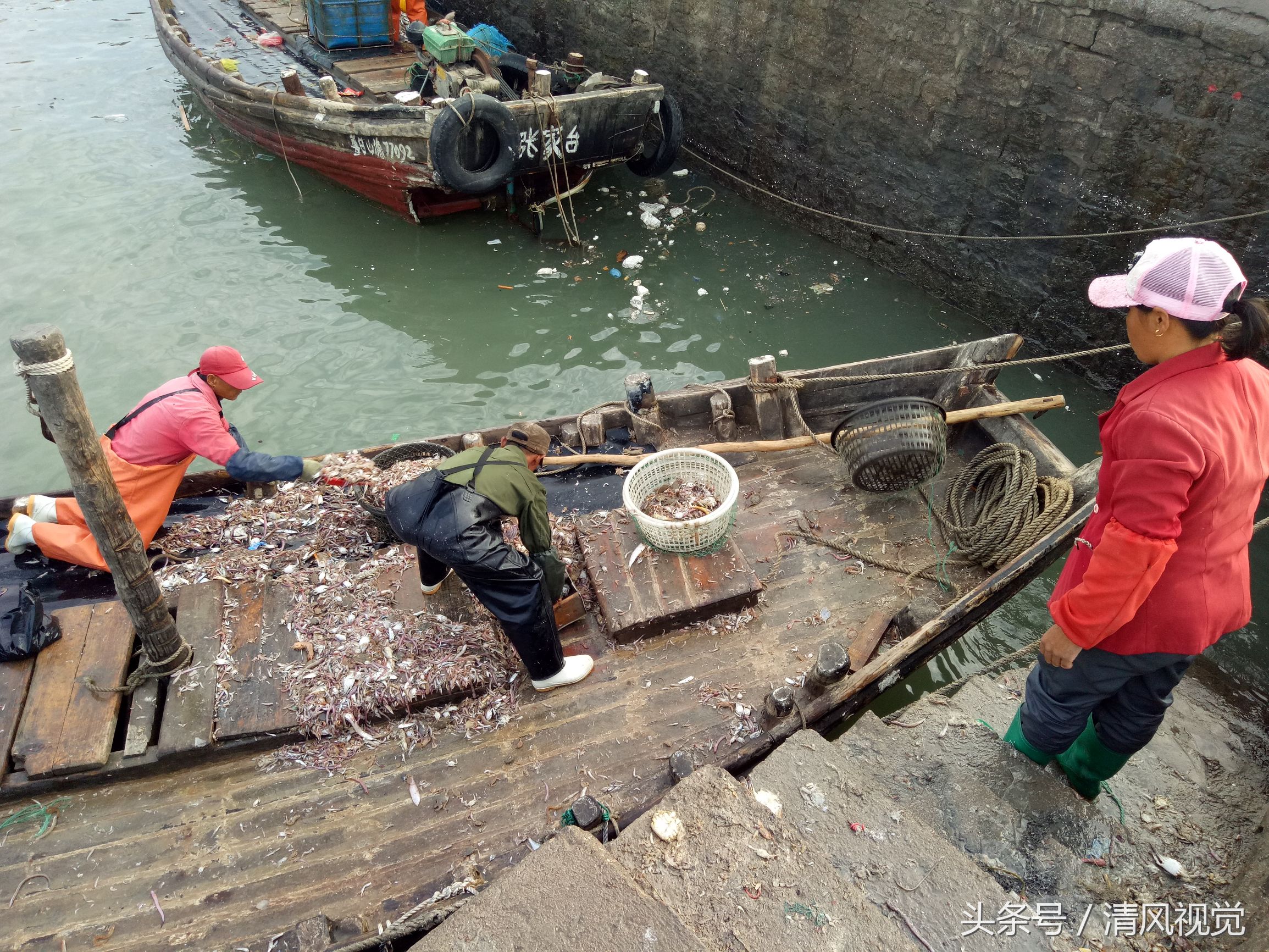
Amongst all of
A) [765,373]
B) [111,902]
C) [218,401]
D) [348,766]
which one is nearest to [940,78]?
[765,373]

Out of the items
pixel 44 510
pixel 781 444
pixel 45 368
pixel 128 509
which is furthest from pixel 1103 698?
pixel 44 510

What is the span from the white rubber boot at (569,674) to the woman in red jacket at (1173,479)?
225cm

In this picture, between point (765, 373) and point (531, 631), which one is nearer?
point (531, 631)

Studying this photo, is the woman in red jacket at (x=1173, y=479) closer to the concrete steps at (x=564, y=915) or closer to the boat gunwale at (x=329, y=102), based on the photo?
the concrete steps at (x=564, y=915)

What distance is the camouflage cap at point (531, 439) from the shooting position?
13.2 feet

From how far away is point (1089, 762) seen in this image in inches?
140

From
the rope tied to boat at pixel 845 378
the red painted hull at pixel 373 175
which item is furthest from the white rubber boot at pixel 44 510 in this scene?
the red painted hull at pixel 373 175

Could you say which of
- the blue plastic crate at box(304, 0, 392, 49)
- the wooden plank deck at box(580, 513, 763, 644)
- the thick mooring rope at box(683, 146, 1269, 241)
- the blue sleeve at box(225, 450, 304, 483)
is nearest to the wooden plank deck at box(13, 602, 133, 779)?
the blue sleeve at box(225, 450, 304, 483)

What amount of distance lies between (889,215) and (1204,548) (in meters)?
7.40

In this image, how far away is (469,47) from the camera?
9531 mm

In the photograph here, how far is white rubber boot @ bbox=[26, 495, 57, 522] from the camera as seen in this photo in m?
4.74

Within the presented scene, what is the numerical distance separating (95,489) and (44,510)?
1.96 m

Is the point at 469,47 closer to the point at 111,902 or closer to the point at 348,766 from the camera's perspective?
the point at 348,766

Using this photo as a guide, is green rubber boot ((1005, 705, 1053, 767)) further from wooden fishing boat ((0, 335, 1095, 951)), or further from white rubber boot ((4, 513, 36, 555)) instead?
white rubber boot ((4, 513, 36, 555))
